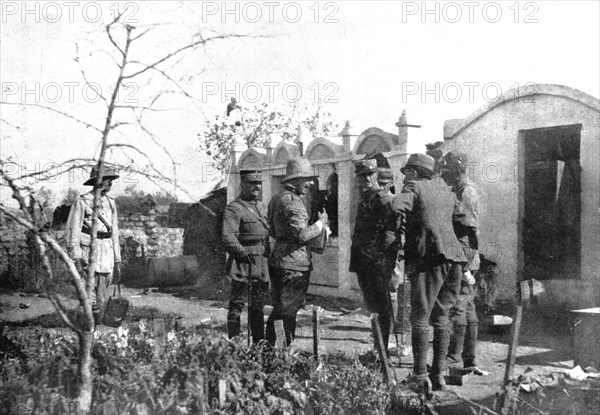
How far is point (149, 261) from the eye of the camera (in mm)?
16016

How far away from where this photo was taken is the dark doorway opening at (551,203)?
9.80 meters

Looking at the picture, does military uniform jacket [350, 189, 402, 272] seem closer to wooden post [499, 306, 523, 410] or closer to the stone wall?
wooden post [499, 306, 523, 410]

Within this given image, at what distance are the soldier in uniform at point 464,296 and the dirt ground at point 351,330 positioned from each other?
283 millimetres

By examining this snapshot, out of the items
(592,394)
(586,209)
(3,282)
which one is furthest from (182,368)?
(3,282)

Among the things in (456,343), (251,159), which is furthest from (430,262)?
(251,159)

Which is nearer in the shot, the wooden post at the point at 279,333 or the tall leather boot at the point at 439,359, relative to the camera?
the wooden post at the point at 279,333

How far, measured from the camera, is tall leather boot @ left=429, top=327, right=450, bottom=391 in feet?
18.1

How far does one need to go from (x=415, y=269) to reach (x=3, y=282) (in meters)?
11.9

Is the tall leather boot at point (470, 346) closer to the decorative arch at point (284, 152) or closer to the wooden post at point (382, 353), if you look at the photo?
the wooden post at point (382, 353)

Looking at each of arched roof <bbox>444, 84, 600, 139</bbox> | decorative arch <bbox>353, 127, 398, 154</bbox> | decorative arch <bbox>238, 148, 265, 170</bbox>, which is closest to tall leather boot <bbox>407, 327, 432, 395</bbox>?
arched roof <bbox>444, 84, 600, 139</bbox>

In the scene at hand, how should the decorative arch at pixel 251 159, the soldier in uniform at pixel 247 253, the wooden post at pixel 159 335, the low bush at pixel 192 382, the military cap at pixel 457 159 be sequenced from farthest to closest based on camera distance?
the decorative arch at pixel 251 159 < the soldier in uniform at pixel 247 253 < the military cap at pixel 457 159 < the wooden post at pixel 159 335 < the low bush at pixel 192 382

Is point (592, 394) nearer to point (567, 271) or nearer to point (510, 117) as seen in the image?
point (567, 271)

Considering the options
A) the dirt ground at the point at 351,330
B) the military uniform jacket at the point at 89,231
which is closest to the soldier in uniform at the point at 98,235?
the military uniform jacket at the point at 89,231

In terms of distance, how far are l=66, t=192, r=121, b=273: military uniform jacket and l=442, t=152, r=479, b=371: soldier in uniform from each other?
3837mm
